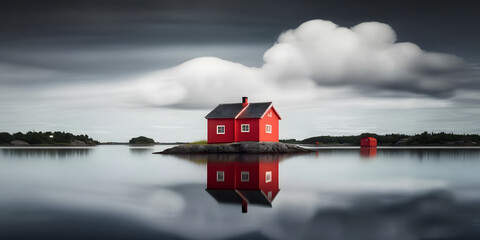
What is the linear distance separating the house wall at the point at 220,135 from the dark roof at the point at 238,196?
1160 inches

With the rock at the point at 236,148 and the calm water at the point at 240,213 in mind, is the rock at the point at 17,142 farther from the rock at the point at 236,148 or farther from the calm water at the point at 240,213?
the calm water at the point at 240,213

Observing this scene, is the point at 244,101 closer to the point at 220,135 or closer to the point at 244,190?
the point at 220,135

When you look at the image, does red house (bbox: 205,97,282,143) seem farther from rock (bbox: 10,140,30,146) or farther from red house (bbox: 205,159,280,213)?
rock (bbox: 10,140,30,146)

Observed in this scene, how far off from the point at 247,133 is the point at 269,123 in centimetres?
350

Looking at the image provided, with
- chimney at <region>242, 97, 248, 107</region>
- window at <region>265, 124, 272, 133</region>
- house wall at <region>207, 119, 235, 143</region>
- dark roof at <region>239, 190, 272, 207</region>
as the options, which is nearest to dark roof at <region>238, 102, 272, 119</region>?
chimney at <region>242, 97, 248, 107</region>

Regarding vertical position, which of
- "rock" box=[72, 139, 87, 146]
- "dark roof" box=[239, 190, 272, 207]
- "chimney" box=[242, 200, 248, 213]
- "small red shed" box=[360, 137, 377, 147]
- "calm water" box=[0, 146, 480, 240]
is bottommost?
"rock" box=[72, 139, 87, 146]

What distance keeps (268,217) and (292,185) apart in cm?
484

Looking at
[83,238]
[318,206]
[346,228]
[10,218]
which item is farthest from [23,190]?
[346,228]

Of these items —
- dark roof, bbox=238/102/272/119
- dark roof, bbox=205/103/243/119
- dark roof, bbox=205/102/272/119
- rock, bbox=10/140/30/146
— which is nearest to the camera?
dark roof, bbox=238/102/272/119

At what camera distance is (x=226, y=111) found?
41.2 metres

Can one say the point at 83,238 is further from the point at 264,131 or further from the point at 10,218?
the point at 264,131

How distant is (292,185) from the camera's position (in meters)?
11.3

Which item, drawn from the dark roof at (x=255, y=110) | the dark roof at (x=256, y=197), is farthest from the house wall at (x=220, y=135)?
the dark roof at (x=256, y=197)

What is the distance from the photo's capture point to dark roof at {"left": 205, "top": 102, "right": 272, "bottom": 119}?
130ft
